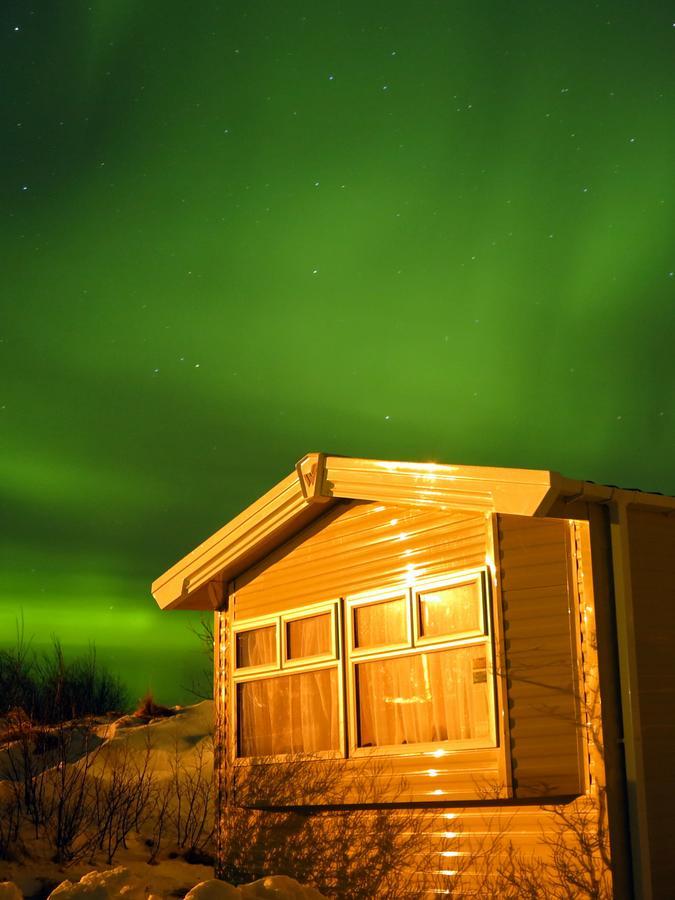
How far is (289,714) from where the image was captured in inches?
414

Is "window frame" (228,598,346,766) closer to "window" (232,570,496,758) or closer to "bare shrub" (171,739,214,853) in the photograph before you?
"window" (232,570,496,758)

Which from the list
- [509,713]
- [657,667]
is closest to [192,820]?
[509,713]

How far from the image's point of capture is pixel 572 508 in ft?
26.2

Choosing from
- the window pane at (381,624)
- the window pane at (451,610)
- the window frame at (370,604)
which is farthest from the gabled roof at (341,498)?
the window pane at (381,624)

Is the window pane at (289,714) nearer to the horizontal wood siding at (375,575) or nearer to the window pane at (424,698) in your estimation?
the horizontal wood siding at (375,575)

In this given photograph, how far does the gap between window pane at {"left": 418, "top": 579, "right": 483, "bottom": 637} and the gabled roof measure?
28.7 inches

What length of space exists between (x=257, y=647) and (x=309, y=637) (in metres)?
0.89

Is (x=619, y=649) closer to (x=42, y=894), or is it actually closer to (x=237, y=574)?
(x=237, y=574)

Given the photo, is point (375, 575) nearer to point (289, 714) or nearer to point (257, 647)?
point (289, 714)

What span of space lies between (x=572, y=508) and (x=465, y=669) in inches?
65.6

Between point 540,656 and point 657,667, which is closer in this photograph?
point 657,667

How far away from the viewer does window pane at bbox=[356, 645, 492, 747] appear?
8570 millimetres

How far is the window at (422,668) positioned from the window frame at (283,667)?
6.3 inches

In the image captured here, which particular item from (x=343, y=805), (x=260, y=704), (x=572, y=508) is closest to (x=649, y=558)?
(x=572, y=508)
